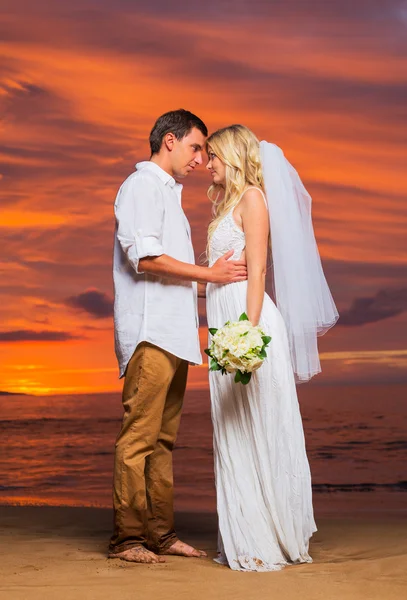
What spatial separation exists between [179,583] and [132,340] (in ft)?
3.73

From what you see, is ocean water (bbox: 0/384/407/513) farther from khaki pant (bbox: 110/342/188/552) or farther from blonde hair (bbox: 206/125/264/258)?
blonde hair (bbox: 206/125/264/258)

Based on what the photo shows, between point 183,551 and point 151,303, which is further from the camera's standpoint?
point 183,551

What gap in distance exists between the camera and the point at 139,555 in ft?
12.8

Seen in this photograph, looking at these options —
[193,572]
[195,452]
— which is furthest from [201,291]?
[195,452]

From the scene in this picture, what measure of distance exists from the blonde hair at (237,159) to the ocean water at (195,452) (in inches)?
128

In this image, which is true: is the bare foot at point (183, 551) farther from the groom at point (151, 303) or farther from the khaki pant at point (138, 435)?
the khaki pant at point (138, 435)

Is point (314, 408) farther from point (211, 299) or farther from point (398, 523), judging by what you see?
point (211, 299)

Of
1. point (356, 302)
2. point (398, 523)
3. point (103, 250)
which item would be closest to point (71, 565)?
point (398, 523)

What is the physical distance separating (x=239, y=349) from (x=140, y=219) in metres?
0.81

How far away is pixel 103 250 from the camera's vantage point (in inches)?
502

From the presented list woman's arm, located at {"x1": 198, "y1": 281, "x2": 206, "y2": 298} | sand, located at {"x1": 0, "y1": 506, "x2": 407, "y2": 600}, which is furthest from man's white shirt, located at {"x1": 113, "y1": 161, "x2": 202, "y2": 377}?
sand, located at {"x1": 0, "y1": 506, "x2": 407, "y2": 600}

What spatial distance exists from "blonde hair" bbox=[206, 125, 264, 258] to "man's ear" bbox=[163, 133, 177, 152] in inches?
7.6

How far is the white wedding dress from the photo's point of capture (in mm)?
3895

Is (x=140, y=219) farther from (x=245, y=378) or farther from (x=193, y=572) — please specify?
(x=193, y=572)
